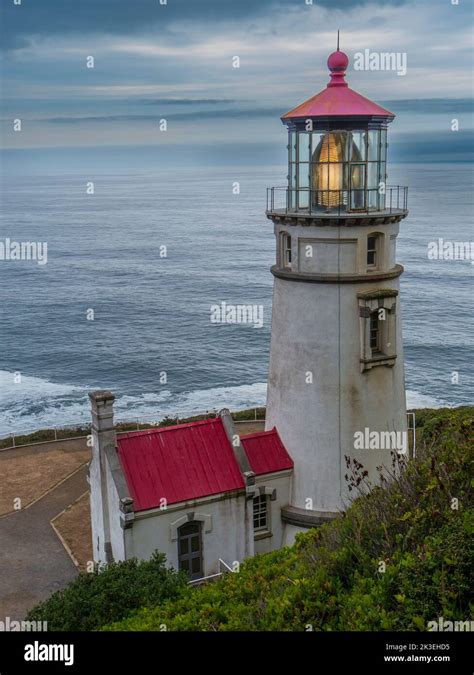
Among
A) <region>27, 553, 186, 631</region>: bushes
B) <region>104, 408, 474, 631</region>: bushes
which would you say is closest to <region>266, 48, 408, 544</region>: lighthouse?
<region>104, 408, 474, 631</region>: bushes

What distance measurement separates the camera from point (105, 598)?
1295 centimetres

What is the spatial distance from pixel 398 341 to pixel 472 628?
35.0 feet

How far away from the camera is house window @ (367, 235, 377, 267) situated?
1722cm

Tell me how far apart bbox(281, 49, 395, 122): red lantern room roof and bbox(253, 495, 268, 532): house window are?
30.7 feet

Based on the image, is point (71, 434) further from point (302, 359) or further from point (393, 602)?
point (393, 602)

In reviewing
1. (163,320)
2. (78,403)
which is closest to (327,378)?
(78,403)

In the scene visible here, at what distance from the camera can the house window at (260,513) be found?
18.5 m

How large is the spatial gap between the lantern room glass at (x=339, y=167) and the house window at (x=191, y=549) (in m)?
8.16

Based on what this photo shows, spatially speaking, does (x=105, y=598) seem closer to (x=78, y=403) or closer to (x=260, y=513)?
(x=260, y=513)

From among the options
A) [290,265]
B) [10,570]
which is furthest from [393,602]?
[10,570]

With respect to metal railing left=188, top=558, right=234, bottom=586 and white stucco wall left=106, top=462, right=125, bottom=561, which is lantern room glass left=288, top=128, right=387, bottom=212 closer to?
white stucco wall left=106, top=462, right=125, bottom=561

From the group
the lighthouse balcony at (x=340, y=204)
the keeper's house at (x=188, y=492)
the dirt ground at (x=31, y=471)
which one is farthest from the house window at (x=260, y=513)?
the dirt ground at (x=31, y=471)

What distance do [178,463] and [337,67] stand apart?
1023cm

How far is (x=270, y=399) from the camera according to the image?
1898 cm
